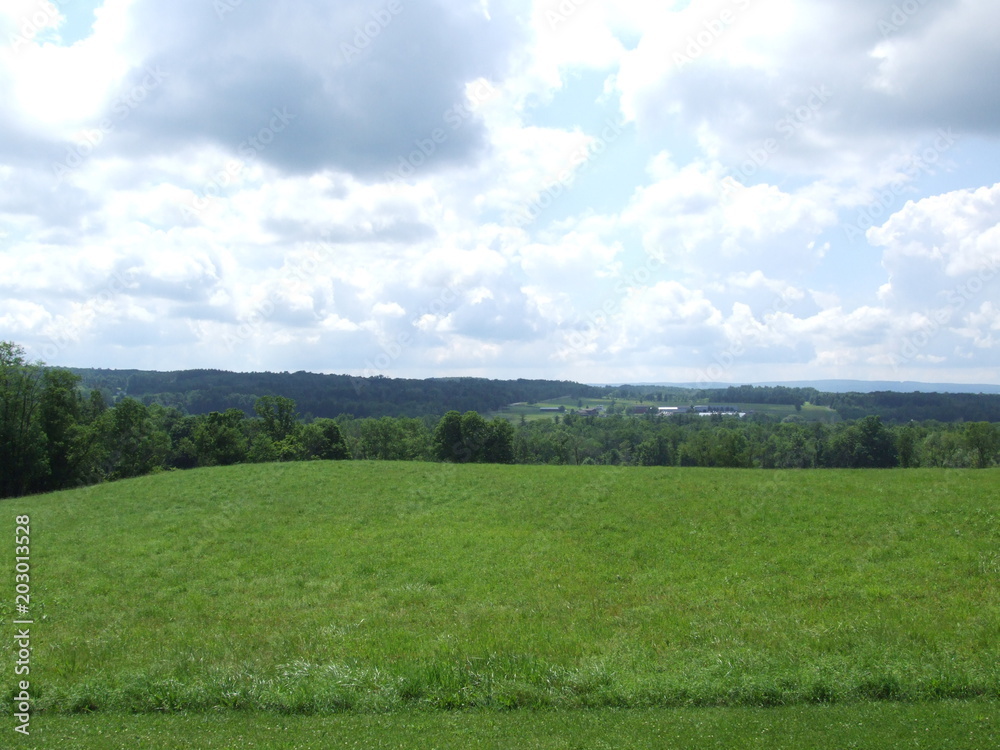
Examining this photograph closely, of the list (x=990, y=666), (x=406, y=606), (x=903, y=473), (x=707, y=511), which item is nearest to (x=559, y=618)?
(x=406, y=606)

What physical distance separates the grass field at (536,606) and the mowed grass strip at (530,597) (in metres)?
0.07

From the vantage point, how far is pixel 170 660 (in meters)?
11.5

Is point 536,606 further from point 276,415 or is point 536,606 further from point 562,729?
point 276,415

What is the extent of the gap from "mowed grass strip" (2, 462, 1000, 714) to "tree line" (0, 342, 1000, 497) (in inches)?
886

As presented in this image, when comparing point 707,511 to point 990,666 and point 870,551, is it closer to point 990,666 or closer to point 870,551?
point 870,551

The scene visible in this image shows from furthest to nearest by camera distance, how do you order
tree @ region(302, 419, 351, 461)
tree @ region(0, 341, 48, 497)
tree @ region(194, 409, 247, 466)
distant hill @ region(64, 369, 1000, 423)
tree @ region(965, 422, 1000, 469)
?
1. distant hill @ region(64, 369, 1000, 423)
2. tree @ region(302, 419, 351, 461)
3. tree @ region(194, 409, 247, 466)
4. tree @ region(965, 422, 1000, 469)
5. tree @ region(0, 341, 48, 497)

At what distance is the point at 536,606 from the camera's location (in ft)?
48.5

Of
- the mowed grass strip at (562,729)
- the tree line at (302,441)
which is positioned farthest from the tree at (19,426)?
the mowed grass strip at (562,729)

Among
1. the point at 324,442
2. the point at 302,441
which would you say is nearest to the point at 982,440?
the point at 324,442

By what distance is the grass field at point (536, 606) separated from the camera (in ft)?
31.4

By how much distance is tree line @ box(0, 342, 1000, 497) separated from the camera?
46.2 metres

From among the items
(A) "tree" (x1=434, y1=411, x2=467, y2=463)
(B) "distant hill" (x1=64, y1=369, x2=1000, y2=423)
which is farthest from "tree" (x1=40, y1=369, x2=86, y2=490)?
(B) "distant hill" (x1=64, y1=369, x2=1000, y2=423)

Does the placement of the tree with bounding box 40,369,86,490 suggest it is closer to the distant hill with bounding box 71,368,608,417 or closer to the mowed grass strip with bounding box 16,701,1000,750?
the mowed grass strip with bounding box 16,701,1000,750

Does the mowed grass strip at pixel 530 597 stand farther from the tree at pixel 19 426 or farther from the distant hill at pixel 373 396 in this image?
the distant hill at pixel 373 396
